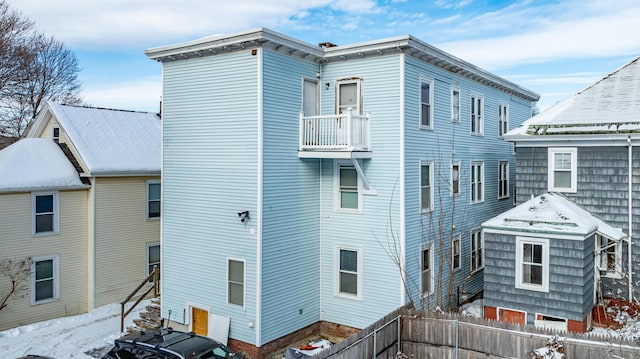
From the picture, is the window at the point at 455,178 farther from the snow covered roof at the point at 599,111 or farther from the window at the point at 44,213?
the window at the point at 44,213

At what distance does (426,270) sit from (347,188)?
147 inches

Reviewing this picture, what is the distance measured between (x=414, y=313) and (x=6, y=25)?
30958 mm

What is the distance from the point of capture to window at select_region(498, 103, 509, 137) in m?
21.6

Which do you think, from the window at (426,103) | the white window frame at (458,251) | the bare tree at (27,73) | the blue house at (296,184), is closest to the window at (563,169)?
the white window frame at (458,251)

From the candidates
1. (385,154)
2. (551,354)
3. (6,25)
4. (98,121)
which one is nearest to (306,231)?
(385,154)

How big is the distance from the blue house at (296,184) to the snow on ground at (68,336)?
228 cm

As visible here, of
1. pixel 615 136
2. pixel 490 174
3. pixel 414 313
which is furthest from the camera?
pixel 490 174

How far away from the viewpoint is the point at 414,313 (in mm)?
12898

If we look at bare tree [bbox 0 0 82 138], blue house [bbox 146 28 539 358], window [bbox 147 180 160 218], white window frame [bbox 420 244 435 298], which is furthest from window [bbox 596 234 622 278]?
bare tree [bbox 0 0 82 138]

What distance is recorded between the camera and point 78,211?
18781mm

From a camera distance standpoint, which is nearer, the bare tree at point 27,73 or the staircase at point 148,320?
the staircase at point 148,320

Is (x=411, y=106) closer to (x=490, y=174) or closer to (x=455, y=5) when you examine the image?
(x=455, y=5)

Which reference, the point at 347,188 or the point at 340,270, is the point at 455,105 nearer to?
the point at 347,188

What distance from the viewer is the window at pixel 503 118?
2156 centimetres
